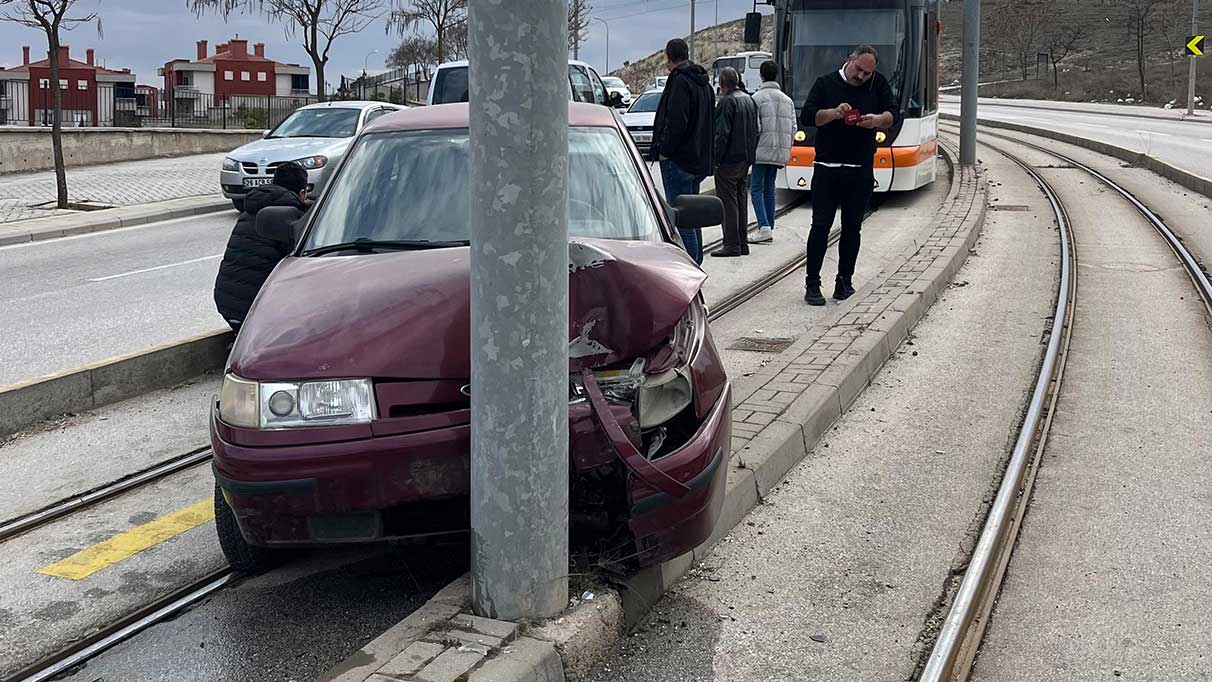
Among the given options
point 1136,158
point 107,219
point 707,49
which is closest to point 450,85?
point 107,219

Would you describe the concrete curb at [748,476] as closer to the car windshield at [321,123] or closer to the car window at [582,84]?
the car window at [582,84]

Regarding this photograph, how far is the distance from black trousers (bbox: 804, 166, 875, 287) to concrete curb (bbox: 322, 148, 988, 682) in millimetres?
463

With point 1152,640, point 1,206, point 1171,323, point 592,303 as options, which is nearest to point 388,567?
point 592,303

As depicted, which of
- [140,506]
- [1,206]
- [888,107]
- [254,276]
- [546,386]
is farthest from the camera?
[1,206]

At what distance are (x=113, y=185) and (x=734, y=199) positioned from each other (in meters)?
14.0

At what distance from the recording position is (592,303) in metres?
4.05

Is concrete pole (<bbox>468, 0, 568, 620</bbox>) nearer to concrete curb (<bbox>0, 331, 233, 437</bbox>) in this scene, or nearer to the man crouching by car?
the man crouching by car

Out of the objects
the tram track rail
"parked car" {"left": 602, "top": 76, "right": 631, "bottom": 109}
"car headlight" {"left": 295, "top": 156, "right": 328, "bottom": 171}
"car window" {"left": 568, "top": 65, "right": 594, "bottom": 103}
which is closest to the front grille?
"car headlight" {"left": 295, "top": 156, "right": 328, "bottom": 171}

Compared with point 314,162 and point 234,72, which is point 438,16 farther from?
point 234,72

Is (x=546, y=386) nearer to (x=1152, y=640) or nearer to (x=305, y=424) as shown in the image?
(x=305, y=424)

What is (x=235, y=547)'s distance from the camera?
4449 millimetres

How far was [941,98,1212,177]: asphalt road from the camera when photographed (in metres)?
25.6

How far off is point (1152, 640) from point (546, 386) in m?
2.24

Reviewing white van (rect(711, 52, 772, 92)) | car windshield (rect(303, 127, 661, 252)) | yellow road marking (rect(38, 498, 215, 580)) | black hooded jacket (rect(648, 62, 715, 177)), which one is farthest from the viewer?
white van (rect(711, 52, 772, 92))
